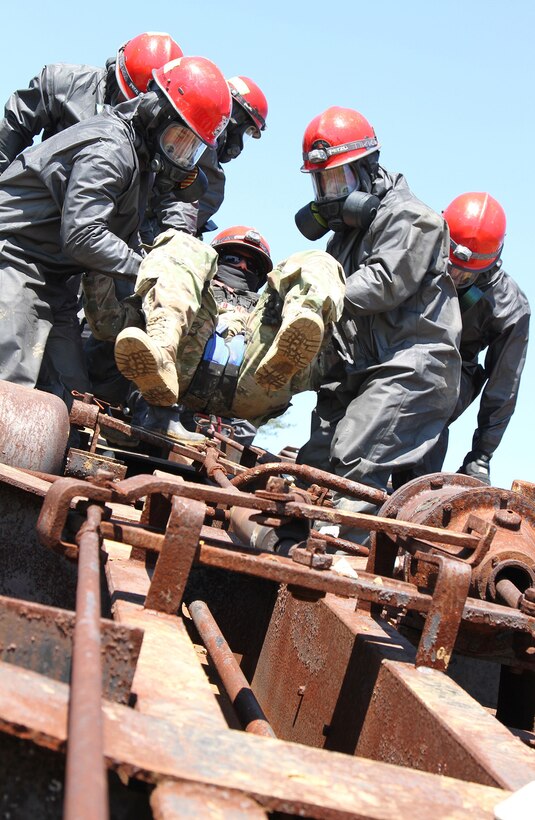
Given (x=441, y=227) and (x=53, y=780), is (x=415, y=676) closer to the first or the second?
(x=53, y=780)

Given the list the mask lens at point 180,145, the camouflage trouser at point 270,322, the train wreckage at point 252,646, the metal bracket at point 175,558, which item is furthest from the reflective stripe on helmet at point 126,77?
the metal bracket at point 175,558

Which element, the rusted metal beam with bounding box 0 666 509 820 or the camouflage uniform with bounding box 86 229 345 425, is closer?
the rusted metal beam with bounding box 0 666 509 820

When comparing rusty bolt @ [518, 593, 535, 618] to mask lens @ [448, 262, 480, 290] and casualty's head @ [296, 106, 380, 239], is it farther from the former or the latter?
mask lens @ [448, 262, 480, 290]

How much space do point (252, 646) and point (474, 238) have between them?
15.1 ft

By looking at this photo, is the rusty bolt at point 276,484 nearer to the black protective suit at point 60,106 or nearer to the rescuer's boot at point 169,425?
the rescuer's boot at point 169,425

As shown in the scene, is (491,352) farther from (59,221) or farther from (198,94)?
(59,221)

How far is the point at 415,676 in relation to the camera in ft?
6.53

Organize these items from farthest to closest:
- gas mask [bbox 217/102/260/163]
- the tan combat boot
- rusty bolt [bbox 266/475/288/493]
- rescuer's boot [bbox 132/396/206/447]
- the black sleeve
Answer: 1. gas mask [bbox 217/102/260/163]
2. the black sleeve
3. rescuer's boot [bbox 132/396/206/447]
4. the tan combat boot
5. rusty bolt [bbox 266/475/288/493]

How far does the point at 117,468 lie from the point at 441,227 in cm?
342

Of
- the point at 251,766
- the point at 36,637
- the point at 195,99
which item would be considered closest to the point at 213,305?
the point at 195,99

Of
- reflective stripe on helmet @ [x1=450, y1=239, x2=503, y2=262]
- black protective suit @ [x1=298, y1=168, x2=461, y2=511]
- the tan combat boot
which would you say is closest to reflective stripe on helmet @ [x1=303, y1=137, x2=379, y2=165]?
black protective suit @ [x1=298, y1=168, x2=461, y2=511]

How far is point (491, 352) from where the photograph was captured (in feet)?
24.6

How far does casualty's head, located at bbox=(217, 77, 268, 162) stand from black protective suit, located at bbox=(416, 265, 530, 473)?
3.31 meters

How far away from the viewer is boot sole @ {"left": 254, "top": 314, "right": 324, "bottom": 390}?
168 inches
